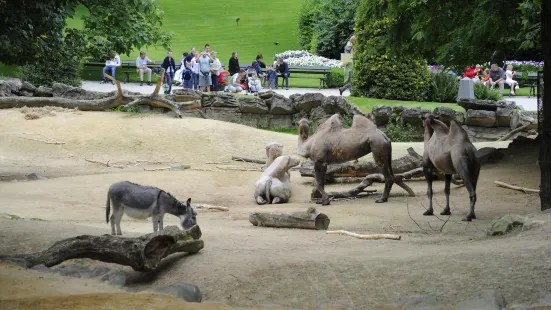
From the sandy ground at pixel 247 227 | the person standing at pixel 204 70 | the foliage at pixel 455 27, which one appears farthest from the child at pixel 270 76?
the foliage at pixel 455 27

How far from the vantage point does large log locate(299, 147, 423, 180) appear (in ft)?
54.2

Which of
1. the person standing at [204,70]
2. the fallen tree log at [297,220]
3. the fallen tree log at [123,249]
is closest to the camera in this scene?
the fallen tree log at [123,249]

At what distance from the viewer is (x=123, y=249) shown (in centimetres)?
790

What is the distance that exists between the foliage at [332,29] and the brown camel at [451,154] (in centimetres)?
3311

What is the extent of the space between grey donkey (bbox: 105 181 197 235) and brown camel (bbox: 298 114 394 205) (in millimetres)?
5188

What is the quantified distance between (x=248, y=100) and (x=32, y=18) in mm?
13035

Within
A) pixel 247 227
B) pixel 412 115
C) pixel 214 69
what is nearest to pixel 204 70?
pixel 214 69

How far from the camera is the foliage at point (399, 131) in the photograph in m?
23.5

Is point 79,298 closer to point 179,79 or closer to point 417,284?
point 417,284

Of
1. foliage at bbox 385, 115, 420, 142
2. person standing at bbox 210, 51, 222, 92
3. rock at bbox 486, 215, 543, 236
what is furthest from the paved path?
rock at bbox 486, 215, 543, 236

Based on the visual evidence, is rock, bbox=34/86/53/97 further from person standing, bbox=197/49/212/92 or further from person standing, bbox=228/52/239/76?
person standing, bbox=228/52/239/76

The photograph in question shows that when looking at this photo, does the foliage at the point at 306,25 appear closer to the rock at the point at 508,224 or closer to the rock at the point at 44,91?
the rock at the point at 44,91

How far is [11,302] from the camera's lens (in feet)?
23.4

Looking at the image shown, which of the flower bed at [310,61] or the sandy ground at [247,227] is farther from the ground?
the flower bed at [310,61]
